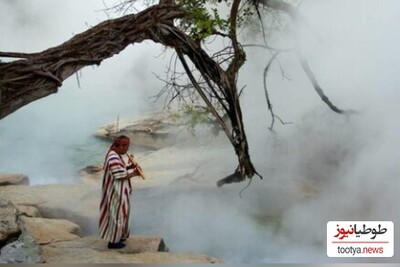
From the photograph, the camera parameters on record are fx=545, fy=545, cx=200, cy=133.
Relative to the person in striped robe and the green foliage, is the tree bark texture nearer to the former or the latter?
the green foliage

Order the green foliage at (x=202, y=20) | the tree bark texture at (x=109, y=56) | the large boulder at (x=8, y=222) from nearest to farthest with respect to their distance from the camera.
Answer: the tree bark texture at (x=109, y=56) → the large boulder at (x=8, y=222) → the green foliage at (x=202, y=20)

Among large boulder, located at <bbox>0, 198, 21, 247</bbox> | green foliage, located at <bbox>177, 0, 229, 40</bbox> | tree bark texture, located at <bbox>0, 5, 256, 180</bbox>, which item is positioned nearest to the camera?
tree bark texture, located at <bbox>0, 5, 256, 180</bbox>

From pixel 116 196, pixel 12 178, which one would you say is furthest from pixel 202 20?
pixel 12 178

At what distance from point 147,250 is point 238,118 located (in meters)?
0.77

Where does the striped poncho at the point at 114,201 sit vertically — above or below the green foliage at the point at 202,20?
below

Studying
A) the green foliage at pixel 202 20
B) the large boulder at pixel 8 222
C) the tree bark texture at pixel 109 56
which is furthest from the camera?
the green foliage at pixel 202 20

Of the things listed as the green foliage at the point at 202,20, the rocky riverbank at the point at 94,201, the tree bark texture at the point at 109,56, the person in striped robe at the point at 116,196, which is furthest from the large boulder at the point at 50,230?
the green foliage at the point at 202,20

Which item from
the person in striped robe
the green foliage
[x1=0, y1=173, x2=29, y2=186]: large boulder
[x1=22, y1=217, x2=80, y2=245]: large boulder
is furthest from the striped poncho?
the green foliage

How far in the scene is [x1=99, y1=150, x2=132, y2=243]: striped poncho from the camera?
8.21 ft

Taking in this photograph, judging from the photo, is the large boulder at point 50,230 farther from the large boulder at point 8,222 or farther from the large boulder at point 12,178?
the large boulder at point 12,178

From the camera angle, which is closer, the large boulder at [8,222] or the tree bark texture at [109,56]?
the tree bark texture at [109,56]

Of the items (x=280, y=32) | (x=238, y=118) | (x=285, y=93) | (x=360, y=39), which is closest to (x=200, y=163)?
(x=238, y=118)

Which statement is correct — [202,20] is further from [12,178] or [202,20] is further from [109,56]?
[12,178]

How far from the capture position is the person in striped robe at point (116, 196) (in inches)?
98.5
